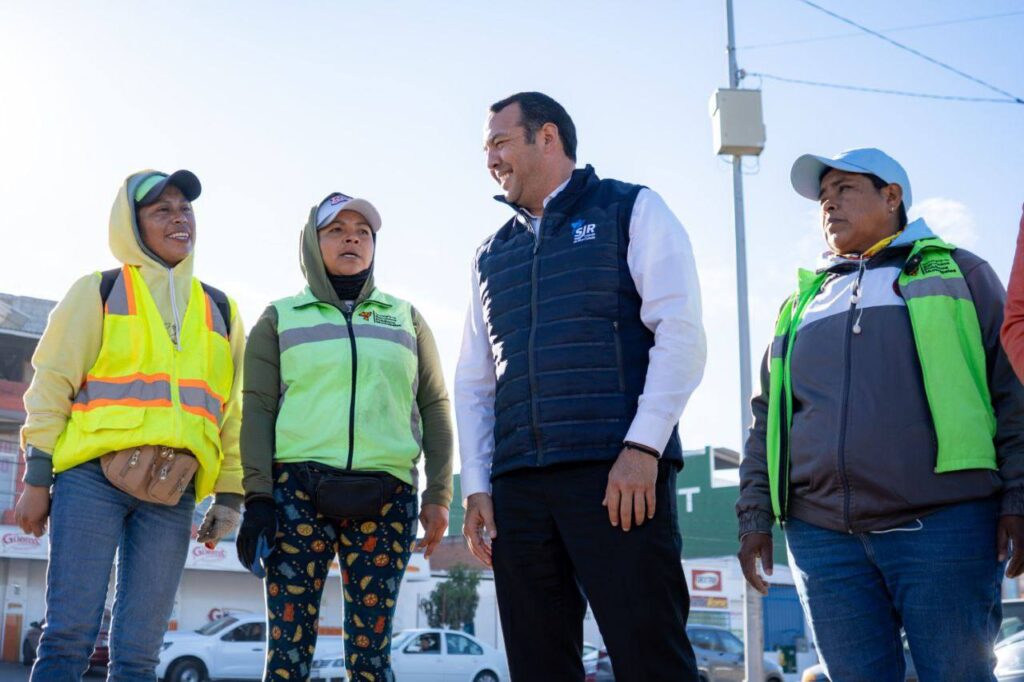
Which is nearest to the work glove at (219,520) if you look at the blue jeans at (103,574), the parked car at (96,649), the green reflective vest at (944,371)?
the blue jeans at (103,574)

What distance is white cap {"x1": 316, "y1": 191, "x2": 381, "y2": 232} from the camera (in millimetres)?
4512

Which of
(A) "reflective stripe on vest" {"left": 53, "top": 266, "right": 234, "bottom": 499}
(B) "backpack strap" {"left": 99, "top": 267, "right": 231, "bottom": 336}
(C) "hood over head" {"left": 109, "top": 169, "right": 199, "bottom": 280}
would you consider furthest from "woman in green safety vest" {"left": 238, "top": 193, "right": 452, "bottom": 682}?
(C) "hood over head" {"left": 109, "top": 169, "right": 199, "bottom": 280}

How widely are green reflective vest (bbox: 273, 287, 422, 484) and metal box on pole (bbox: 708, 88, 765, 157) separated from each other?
464 inches

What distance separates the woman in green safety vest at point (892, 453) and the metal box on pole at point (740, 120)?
1200 cm

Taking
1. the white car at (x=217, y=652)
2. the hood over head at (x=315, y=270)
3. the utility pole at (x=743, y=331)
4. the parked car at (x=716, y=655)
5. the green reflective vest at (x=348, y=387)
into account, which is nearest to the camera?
the green reflective vest at (x=348, y=387)

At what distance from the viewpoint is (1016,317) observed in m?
2.96

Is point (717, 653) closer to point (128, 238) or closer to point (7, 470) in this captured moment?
point (7, 470)

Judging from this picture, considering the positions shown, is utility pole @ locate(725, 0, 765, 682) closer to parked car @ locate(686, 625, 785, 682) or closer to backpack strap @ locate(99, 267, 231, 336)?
parked car @ locate(686, 625, 785, 682)

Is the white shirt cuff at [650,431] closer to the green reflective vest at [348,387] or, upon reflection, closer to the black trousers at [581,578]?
the black trousers at [581,578]

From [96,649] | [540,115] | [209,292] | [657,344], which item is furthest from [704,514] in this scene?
[657,344]

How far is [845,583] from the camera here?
331cm

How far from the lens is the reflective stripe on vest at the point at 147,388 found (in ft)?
13.0

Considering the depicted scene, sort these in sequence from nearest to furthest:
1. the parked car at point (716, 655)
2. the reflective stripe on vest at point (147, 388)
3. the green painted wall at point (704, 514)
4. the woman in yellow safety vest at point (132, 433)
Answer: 1. the woman in yellow safety vest at point (132, 433)
2. the reflective stripe on vest at point (147, 388)
3. the parked car at point (716, 655)
4. the green painted wall at point (704, 514)

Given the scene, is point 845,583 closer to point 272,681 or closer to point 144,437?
point 272,681
